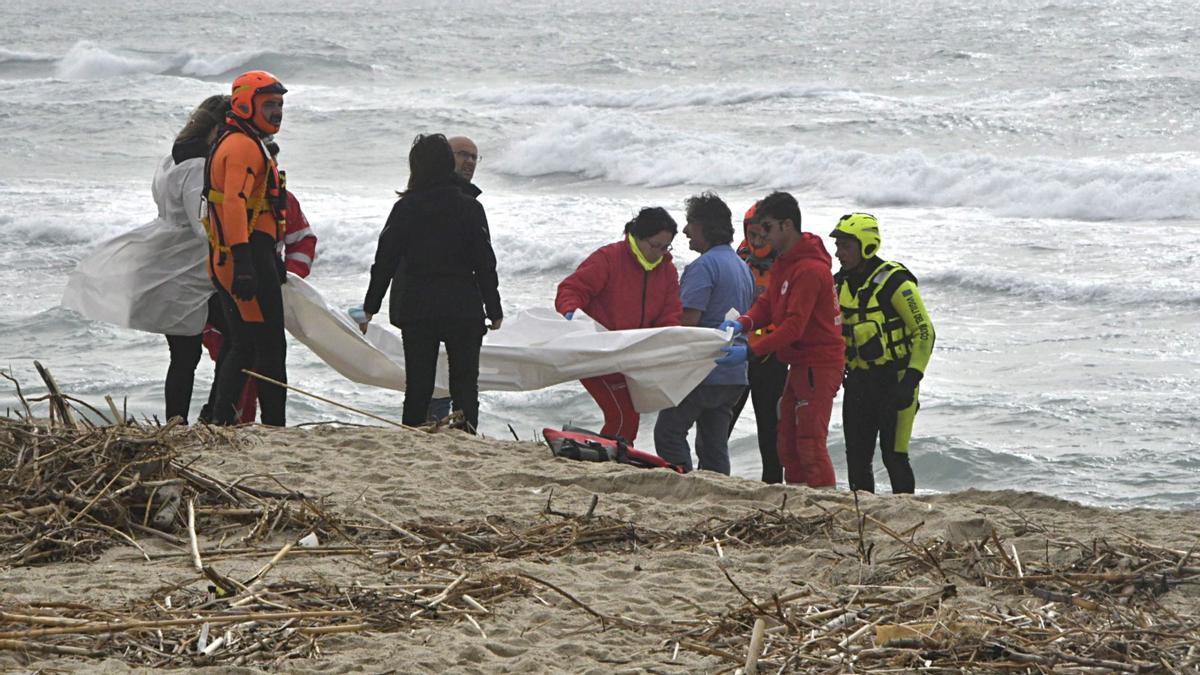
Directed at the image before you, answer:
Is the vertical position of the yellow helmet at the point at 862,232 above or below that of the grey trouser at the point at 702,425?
above

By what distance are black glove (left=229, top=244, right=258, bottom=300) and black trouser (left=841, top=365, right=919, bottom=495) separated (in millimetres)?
3024

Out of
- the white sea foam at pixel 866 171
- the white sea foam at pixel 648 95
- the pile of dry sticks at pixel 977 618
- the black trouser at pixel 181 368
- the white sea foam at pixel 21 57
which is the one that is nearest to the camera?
the pile of dry sticks at pixel 977 618

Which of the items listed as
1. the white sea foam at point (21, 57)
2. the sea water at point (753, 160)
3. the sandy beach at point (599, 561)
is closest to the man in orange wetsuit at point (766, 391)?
the sandy beach at point (599, 561)

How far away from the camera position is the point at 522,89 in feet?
119

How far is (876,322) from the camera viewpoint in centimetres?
731

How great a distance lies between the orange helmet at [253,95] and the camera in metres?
6.89

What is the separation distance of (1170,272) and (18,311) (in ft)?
38.0

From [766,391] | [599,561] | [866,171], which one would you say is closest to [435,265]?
[766,391]

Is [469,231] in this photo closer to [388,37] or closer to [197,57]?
[197,57]

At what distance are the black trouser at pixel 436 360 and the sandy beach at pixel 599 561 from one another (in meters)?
0.75

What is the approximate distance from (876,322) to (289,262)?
3.18 meters

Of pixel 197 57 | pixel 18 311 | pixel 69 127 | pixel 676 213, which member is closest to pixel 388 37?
pixel 197 57

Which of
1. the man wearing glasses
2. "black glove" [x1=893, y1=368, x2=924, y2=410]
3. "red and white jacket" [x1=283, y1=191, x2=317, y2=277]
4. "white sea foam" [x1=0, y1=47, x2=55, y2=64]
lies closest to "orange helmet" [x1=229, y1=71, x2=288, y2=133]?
"red and white jacket" [x1=283, y1=191, x2=317, y2=277]

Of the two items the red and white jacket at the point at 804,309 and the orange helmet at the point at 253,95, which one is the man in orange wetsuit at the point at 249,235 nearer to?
the orange helmet at the point at 253,95
